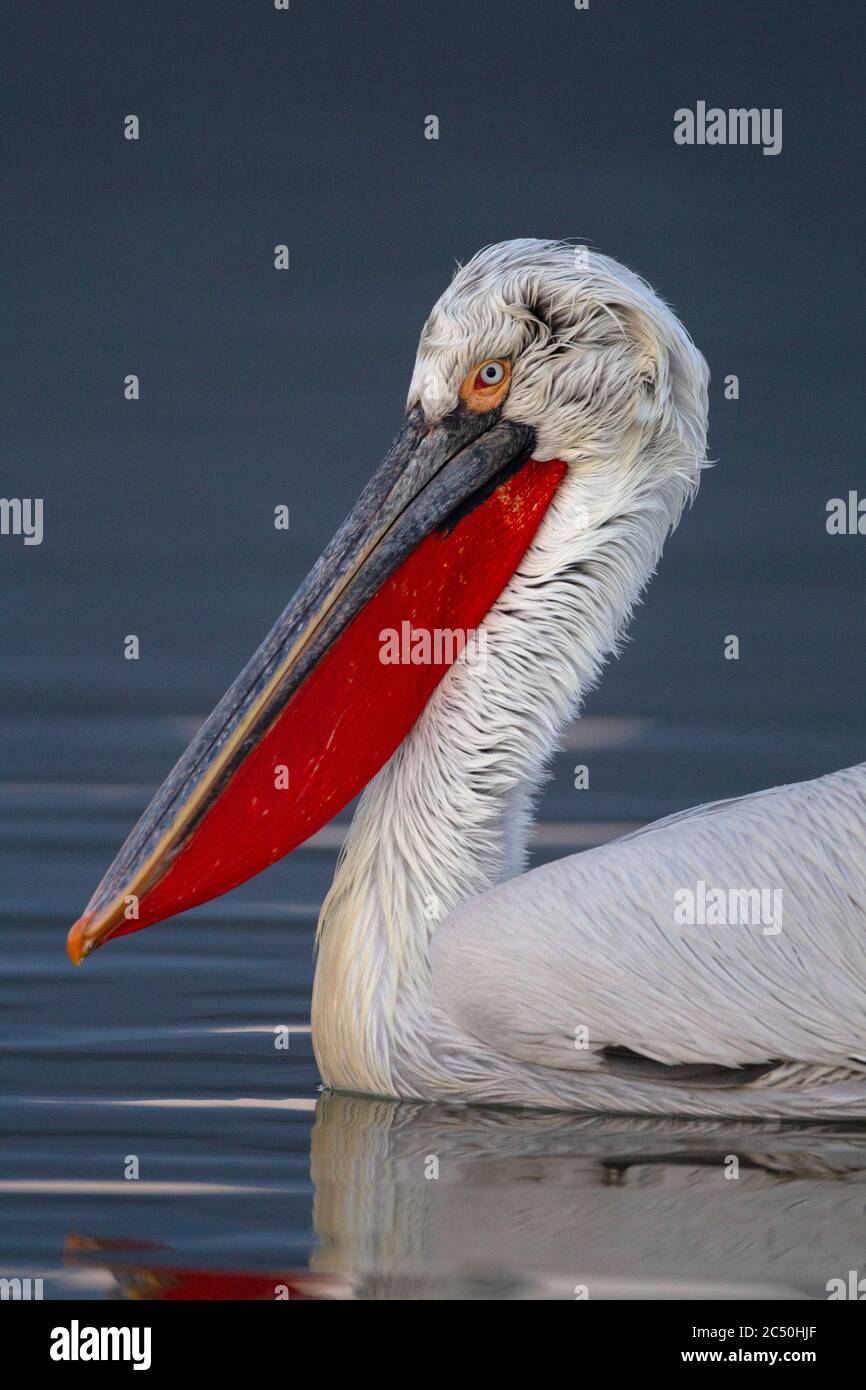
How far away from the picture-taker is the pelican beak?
6262 millimetres

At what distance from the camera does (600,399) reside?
639 centimetres

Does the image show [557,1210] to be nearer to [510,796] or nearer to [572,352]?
[510,796]

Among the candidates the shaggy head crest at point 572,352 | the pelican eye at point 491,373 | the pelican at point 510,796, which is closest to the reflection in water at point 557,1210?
the pelican at point 510,796

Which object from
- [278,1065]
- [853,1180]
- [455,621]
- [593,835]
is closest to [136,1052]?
[278,1065]

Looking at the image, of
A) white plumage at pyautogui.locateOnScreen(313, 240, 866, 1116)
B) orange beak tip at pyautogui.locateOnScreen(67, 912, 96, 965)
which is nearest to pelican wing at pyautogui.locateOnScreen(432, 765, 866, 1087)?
white plumage at pyautogui.locateOnScreen(313, 240, 866, 1116)

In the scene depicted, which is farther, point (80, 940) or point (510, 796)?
point (510, 796)

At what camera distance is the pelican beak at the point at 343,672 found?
6262 mm

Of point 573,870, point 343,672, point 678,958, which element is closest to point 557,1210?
point 678,958

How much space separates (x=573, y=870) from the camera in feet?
19.7

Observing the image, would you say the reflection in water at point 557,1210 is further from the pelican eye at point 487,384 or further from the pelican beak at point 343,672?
the pelican eye at point 487,384

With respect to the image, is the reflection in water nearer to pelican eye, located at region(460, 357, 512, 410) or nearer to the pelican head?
the pelican head

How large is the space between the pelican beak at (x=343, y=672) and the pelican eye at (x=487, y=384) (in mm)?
30

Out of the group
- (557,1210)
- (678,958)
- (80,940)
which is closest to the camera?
(557,1210)

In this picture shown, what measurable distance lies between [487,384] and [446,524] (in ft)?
1.18
